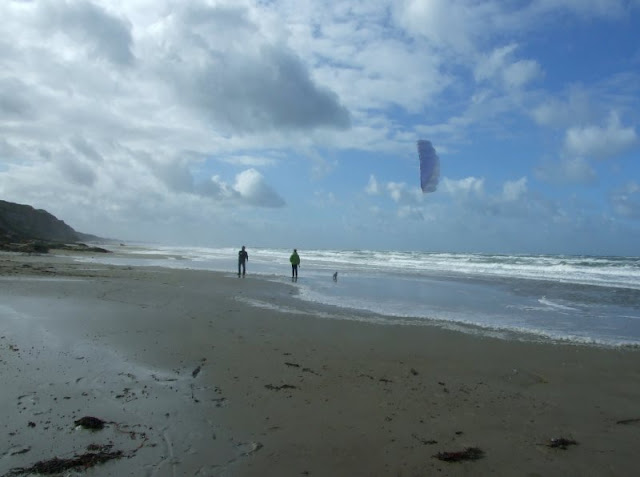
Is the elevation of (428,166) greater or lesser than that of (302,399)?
greater

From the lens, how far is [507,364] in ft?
25.3

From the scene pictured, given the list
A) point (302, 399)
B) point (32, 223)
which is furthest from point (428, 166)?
point (32, 223)

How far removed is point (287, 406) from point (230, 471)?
152 centimetres

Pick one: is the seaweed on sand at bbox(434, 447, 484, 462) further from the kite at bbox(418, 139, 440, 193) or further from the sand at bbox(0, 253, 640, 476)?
the kite at bbox(418, 139, 440, 193)

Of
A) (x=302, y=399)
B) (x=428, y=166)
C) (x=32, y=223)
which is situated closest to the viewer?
(x=302, y=399)

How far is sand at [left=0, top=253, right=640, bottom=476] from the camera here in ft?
13.7

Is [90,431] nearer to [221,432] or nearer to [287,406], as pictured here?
[221,432]

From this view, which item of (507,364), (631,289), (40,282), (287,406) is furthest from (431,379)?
(631,289)

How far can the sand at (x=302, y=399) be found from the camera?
417 centimetres

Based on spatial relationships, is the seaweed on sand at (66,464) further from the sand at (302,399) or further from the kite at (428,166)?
the kite at (428,166)

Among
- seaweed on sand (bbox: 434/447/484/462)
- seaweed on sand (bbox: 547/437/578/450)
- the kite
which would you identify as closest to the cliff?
the kite

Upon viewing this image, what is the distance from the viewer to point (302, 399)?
5621 millimetres

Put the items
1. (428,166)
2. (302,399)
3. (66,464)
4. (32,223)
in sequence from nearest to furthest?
1. (66,464)
2. (302,399)
3. (428,166)
4. (32,223)

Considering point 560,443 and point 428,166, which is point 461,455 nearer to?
point 560,443
